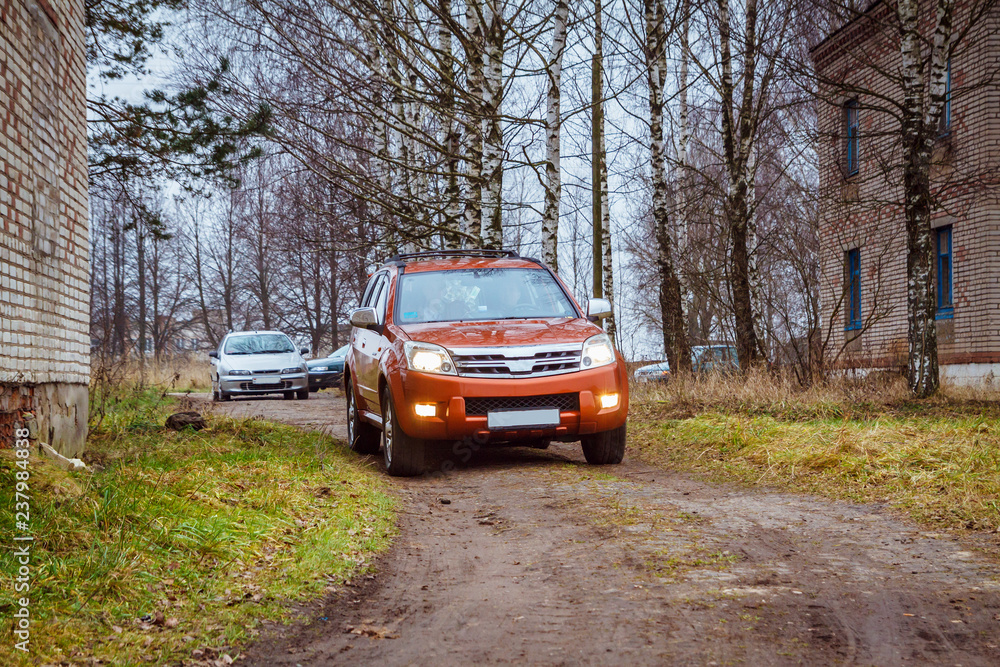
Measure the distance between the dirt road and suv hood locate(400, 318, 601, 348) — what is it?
1.60 meters

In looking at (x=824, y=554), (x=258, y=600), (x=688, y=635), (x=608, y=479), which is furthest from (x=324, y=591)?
(x=608, y=479)

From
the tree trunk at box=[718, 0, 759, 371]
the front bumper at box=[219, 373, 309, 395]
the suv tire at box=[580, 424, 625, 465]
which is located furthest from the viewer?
the front bumper at box=[219, 373, 309, 395]

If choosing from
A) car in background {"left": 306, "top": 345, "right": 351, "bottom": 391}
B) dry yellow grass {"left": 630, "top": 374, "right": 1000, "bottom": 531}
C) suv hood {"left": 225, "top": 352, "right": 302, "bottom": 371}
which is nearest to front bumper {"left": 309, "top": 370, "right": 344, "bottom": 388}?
car in background {"left": 306, "top": 345, "right": 351, "bottom": 391}

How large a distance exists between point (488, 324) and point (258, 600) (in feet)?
14.8

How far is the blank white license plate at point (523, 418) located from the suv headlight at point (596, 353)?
0.52m

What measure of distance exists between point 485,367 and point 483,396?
0.82ft

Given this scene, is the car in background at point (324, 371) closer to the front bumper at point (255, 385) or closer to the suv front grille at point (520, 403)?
the front bumper at point (255, 385)

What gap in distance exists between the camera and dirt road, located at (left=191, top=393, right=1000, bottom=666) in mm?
3377

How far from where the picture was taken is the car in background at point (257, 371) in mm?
20438

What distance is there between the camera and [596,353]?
7938 millimetres

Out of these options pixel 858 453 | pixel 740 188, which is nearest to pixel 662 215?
pixel 740 188

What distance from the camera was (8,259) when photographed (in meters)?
6.30

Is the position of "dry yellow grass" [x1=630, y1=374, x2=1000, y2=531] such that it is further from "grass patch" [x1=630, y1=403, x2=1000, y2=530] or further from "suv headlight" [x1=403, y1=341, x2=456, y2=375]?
"suv headlight" [x1=403, y1=341, x2=456, y2=375]

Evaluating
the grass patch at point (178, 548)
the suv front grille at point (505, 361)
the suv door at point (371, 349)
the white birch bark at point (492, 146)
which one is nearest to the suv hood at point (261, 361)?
the white birch bark at point (492, 146)
